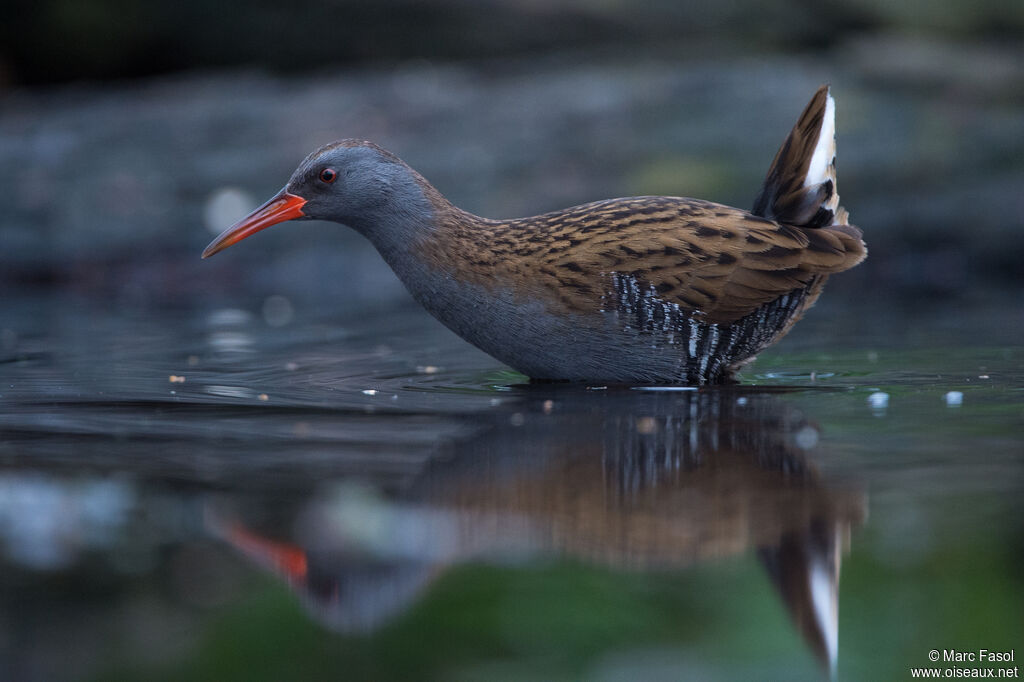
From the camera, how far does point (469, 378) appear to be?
205 inches

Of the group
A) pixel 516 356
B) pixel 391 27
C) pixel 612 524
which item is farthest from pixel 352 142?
pixel 391 27

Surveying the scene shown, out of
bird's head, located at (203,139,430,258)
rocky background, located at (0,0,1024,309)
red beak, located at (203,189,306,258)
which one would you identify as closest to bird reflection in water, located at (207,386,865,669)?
bird's head, located at (203,139,430,258)

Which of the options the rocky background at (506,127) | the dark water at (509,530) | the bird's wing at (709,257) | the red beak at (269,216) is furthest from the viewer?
the rocky background at (506,127)

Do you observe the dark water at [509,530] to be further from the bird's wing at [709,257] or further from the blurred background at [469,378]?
the bird's wing at [709,257]

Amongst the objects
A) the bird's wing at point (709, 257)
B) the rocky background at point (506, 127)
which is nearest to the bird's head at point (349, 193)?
the bird's wing at point (709, 257)

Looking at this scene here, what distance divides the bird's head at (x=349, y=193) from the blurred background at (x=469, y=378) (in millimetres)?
616

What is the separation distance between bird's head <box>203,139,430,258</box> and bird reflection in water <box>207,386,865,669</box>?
1523mm

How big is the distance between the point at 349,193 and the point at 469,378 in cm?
87

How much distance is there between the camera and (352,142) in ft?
17.3

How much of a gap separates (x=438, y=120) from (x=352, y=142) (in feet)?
14.7

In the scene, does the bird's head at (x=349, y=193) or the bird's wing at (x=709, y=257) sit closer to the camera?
the bird's wing at (x=709, y=257)

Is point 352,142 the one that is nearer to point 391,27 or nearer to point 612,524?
point 612,524

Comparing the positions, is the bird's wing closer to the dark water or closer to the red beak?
the dark water

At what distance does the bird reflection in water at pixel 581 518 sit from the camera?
8.35 feet
